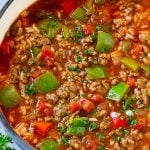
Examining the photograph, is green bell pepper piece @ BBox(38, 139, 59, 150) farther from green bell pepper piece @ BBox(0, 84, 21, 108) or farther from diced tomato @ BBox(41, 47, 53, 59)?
diced tomato @ BBox(41, 47, 53, 59)

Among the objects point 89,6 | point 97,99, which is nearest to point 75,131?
point 97,99

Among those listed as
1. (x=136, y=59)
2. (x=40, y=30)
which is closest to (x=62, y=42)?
(x=40, y=30)

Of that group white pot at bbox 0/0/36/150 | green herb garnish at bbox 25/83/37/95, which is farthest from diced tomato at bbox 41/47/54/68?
white pot at bbox 0/0/36/150

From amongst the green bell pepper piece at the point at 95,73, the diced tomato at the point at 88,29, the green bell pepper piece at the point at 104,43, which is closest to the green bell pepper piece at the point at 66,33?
the diced tomato at the point at 88,29

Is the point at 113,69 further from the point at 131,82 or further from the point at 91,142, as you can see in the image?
the point at 91,142

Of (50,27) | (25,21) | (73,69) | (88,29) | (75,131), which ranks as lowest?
(75,131)

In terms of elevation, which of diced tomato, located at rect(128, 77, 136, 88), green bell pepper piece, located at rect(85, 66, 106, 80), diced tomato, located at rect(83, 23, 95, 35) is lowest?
diced tomato, located at rect(128, 77, 136, 88)

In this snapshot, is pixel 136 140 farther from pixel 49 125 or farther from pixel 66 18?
pixel 66 18
